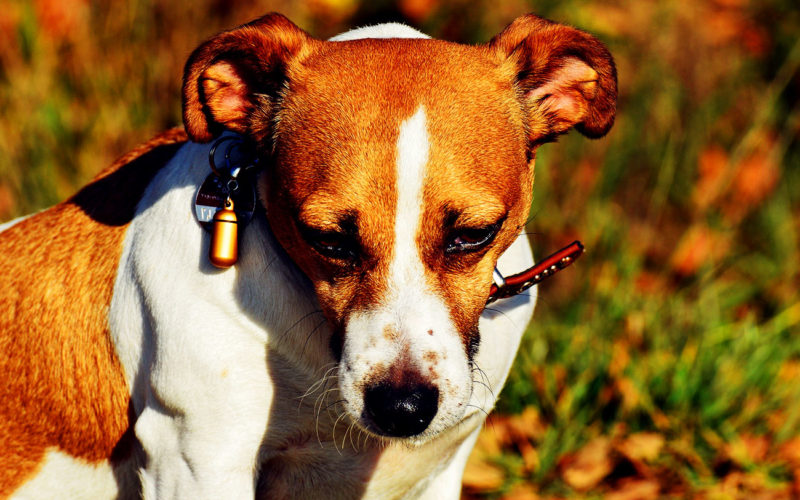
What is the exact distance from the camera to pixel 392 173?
2.38 meters

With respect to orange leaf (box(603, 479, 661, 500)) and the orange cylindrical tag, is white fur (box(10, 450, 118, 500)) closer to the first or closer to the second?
the orange cylindrical tag

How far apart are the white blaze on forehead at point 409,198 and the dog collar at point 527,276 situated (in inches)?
17.9

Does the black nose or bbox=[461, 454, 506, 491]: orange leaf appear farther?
bbox=[461, 454, 506, 491]: orange leaf

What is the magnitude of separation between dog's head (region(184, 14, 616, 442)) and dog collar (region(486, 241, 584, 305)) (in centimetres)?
16

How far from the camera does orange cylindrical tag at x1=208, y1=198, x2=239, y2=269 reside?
2514 mm

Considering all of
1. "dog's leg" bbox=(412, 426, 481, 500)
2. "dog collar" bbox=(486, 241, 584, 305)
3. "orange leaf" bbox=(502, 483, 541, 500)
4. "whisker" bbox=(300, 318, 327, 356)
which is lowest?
"orange leaf" bbox=(502, 483, 541, 500)

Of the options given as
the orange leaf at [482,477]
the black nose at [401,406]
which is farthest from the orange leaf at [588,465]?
the black nose at [401,406]

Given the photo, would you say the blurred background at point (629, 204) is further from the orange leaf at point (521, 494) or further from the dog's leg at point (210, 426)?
the dog's leg at point (210, 426)

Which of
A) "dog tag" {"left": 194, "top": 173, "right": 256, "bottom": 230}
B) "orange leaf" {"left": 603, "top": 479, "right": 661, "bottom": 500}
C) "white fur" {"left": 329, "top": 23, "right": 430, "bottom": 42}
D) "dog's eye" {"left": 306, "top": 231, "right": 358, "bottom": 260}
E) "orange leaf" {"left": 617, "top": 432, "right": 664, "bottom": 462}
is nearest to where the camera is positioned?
"dog's eye" {"left": 306, "top": 231, "right": 358, "bottom": 260}

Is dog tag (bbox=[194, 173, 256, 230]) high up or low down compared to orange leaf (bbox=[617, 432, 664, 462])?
up

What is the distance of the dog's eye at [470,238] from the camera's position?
247 cm

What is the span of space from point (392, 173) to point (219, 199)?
0.51 m

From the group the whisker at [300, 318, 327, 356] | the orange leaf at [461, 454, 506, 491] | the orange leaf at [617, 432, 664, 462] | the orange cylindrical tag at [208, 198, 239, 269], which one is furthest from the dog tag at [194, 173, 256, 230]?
the orange leaf at [617, 432, 664, 462]

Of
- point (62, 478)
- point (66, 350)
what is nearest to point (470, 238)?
point (66, 350)
